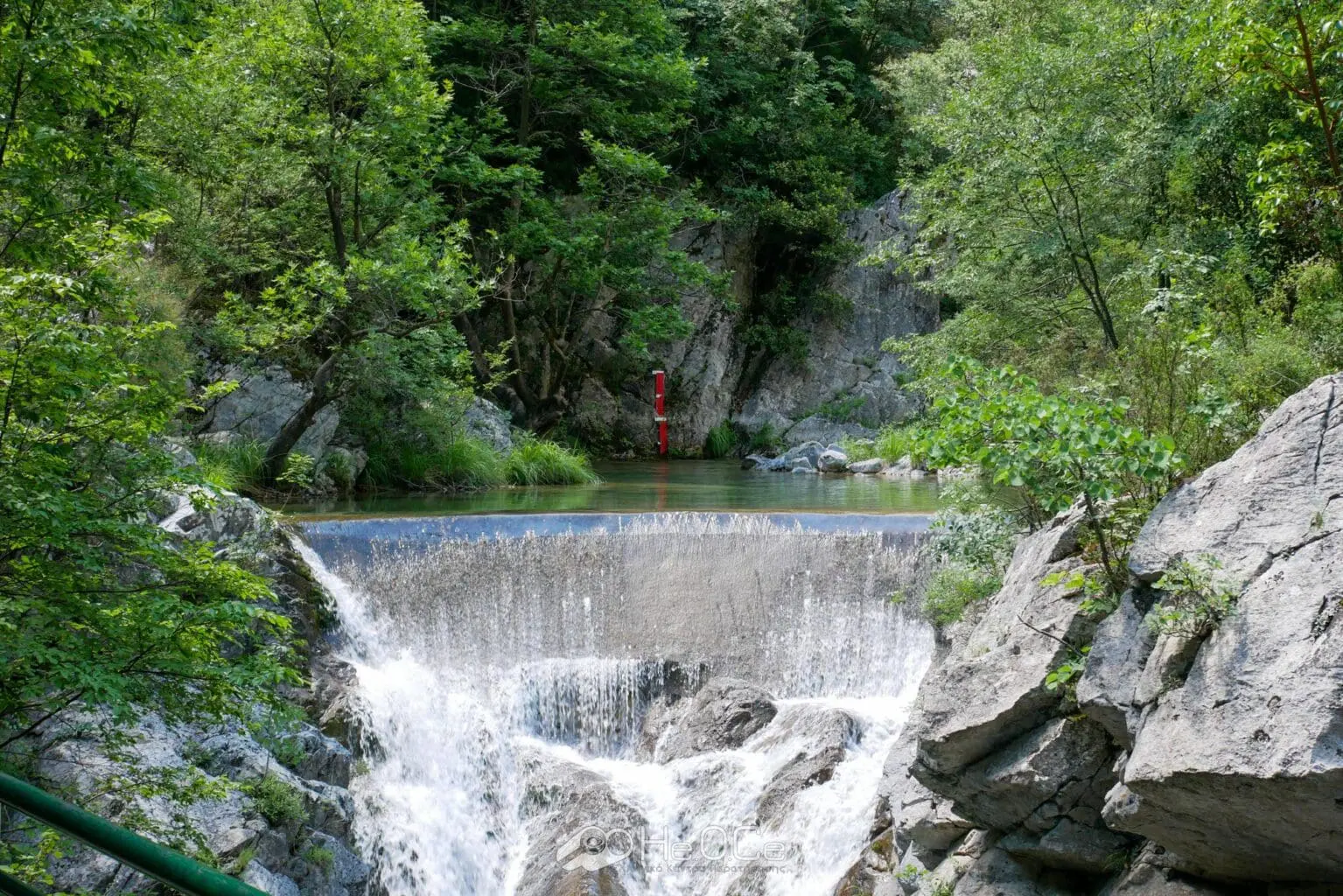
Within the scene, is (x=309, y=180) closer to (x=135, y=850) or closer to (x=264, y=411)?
(x=264, y=411)

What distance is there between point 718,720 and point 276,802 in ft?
10.3

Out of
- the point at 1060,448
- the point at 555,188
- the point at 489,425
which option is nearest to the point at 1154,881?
the point at 1060,448

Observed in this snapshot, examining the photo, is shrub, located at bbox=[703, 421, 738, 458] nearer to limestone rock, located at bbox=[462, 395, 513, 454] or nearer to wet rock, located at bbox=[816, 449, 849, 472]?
wet rock, located at bbox=[816, 449, 849, 472]

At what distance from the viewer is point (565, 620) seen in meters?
8.95

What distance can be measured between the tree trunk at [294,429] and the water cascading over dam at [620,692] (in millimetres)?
2589

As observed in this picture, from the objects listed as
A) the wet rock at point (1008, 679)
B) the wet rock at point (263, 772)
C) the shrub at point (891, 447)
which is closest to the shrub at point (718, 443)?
the shrub at point (891, 447)

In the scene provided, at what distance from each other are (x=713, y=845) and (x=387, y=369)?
7810 millimetres

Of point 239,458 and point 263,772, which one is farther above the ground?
point 239,458

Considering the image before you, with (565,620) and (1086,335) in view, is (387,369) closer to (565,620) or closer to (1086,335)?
(565,620)

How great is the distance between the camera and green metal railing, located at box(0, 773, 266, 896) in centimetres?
89

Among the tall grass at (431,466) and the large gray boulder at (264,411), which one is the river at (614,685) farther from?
the tall grass at (431,466)

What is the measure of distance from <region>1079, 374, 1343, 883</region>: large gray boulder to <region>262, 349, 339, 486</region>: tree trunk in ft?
30.6

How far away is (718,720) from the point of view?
25.0 ft

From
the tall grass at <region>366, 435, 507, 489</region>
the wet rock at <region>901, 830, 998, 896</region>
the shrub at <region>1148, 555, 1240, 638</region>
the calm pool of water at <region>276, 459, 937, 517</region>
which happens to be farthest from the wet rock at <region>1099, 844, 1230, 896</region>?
the tall grass at <region>366, 435, 507, 489</region>
